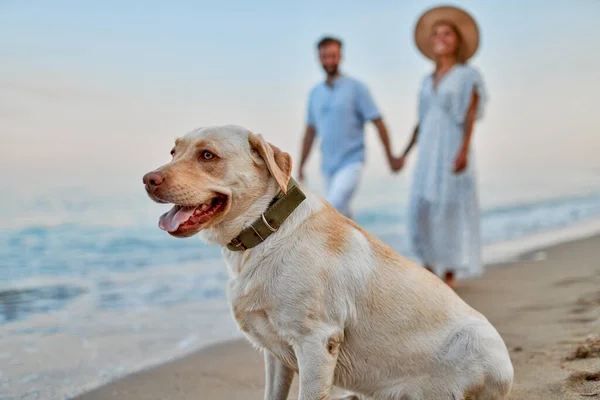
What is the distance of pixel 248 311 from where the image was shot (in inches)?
100

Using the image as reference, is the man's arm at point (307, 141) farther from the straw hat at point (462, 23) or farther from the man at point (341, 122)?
the straw hat at point (462, 23)

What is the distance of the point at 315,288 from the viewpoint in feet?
8.29

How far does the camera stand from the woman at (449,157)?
21.0 feet

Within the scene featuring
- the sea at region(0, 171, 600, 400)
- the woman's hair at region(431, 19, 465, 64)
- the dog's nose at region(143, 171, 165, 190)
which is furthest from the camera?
the woman's hair at region(431, 19, 465, 64)

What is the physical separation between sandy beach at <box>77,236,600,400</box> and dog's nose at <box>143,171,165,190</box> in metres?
1.72

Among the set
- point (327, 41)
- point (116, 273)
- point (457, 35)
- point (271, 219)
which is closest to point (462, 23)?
point (457, 35)

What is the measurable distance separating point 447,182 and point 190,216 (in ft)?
15.1

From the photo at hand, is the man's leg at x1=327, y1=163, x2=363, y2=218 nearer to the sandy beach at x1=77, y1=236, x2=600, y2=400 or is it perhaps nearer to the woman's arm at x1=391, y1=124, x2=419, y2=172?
the woman's arm at x1=391, y1=124, x2=419, y2=172

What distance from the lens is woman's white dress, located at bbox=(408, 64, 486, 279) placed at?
648cm

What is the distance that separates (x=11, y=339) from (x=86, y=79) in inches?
491

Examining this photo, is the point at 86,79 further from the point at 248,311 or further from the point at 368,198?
the point at 248,311

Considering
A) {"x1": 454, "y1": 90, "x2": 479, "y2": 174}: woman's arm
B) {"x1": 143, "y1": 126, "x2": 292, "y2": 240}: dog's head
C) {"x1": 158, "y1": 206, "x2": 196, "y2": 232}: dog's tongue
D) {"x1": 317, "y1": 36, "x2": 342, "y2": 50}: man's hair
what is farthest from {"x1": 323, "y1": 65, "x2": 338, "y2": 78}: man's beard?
{"x1": 158, "y1": 206, "x2": 196, "y2": 232}: dog's tongue

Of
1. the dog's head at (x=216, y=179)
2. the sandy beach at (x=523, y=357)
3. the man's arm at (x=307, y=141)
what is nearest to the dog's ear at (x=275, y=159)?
the dog's head at (x=216, y=179)

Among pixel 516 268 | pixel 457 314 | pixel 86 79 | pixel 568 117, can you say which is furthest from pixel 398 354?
pixel 568 117
